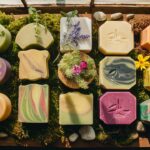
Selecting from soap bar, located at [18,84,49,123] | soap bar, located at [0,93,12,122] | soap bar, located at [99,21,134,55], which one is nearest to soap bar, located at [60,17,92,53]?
soap bar, located at [99,21,134,55]

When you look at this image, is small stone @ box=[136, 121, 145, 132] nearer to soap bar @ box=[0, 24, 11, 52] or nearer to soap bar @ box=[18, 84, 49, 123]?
soap bar @ box=[18, 84, 49, 123]

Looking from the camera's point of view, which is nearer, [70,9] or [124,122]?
[124,122]

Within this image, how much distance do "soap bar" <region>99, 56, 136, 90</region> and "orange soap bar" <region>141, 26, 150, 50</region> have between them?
0.38 ft

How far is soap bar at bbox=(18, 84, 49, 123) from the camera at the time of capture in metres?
2.34

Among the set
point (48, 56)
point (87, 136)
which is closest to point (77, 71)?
point (48, 56)

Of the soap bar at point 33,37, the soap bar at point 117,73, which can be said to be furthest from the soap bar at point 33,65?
the soap bar at point 117,73

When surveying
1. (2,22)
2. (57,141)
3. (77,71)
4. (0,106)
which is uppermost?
(2,22)

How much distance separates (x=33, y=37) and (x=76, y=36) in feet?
0.69

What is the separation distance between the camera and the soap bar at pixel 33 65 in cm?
237

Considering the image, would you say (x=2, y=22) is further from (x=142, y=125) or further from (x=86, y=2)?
(x=142, y=125)

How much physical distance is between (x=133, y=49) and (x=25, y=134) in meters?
0.68

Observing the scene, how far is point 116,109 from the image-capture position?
237 centimetres

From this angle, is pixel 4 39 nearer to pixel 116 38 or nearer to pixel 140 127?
pixel 116 38

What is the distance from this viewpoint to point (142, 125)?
2.42 metres
